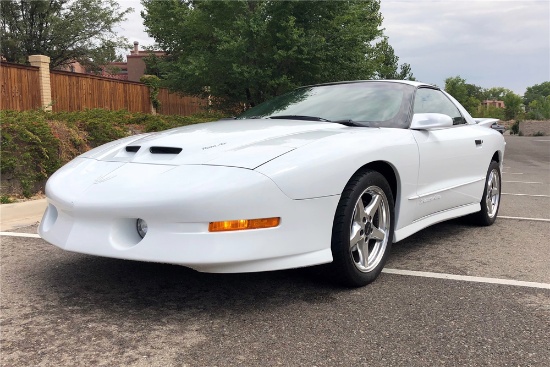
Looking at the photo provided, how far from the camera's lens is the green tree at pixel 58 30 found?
28.3 metres

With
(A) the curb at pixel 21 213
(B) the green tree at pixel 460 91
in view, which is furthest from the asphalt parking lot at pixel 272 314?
(B) the green tree at pixel 460 91

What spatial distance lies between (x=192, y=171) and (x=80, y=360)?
102cm

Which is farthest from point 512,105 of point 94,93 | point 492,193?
point 492,193

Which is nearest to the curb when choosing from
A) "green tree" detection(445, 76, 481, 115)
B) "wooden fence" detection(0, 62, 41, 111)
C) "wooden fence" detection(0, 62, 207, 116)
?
"wooden fence" detection(0, 62, 207, 116)

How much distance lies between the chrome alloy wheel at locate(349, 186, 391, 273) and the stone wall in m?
48.1

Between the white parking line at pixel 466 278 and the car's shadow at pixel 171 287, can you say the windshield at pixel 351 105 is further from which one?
the car's shadow at pixel 171 287

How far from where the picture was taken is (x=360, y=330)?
8.35 ft

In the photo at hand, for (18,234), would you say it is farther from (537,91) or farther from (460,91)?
(537,91)

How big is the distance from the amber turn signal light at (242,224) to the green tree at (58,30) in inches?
1147


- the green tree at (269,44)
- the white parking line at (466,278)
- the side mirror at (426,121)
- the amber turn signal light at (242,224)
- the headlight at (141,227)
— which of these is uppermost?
the green tree at (269,44)

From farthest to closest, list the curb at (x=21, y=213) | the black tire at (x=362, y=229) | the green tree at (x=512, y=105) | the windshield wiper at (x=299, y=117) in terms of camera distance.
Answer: the green tree at (x=512, y=105) < the curb at (x=21, y=213) < the windshield wiper at (x=299, y=117) < the black tire at (x=362, y=229)

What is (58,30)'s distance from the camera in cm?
2917

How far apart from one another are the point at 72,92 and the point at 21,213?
10980 mm

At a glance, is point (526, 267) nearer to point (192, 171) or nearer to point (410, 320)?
point (410, 320)
